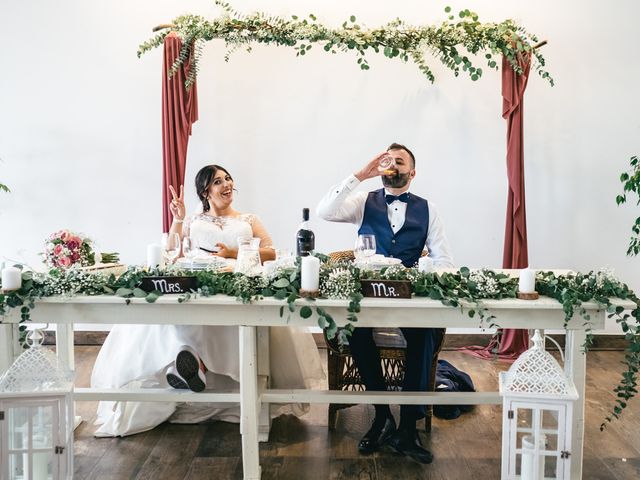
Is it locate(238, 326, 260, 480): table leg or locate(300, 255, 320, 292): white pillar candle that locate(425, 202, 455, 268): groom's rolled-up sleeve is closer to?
locate(300, 255, 320, 292): white pillar candle

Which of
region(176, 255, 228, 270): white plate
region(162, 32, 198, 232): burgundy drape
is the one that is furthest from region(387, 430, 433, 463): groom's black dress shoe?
region(162, 32, 198, 232): burgundy drape

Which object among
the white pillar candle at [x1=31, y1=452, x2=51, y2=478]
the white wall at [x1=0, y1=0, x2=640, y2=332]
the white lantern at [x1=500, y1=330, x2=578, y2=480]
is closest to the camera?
the white lantern at [x1=500, y1=330, x2=578, y2=480]

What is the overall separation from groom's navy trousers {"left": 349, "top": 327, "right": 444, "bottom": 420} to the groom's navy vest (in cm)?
68

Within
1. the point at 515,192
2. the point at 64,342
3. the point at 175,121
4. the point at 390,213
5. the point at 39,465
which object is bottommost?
the point at 39,465

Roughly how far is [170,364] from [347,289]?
3.63ft

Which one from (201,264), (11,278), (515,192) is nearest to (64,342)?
(11,278)

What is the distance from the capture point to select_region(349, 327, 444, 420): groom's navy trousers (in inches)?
98.0

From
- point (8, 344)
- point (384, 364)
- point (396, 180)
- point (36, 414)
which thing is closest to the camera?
point (36, 414)

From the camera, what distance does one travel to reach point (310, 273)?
1957 mm

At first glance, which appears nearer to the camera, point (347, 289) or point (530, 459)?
point (530, 459)

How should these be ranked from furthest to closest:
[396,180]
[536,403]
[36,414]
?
[396,180] < [36,414] < [536,403]

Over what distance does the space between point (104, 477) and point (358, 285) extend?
1323 mm

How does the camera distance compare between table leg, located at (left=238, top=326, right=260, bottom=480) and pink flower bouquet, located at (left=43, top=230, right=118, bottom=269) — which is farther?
pink flower bouquet, located at (left=43, top=230, right=118, bottom=269)

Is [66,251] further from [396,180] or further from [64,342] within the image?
[396,180]
